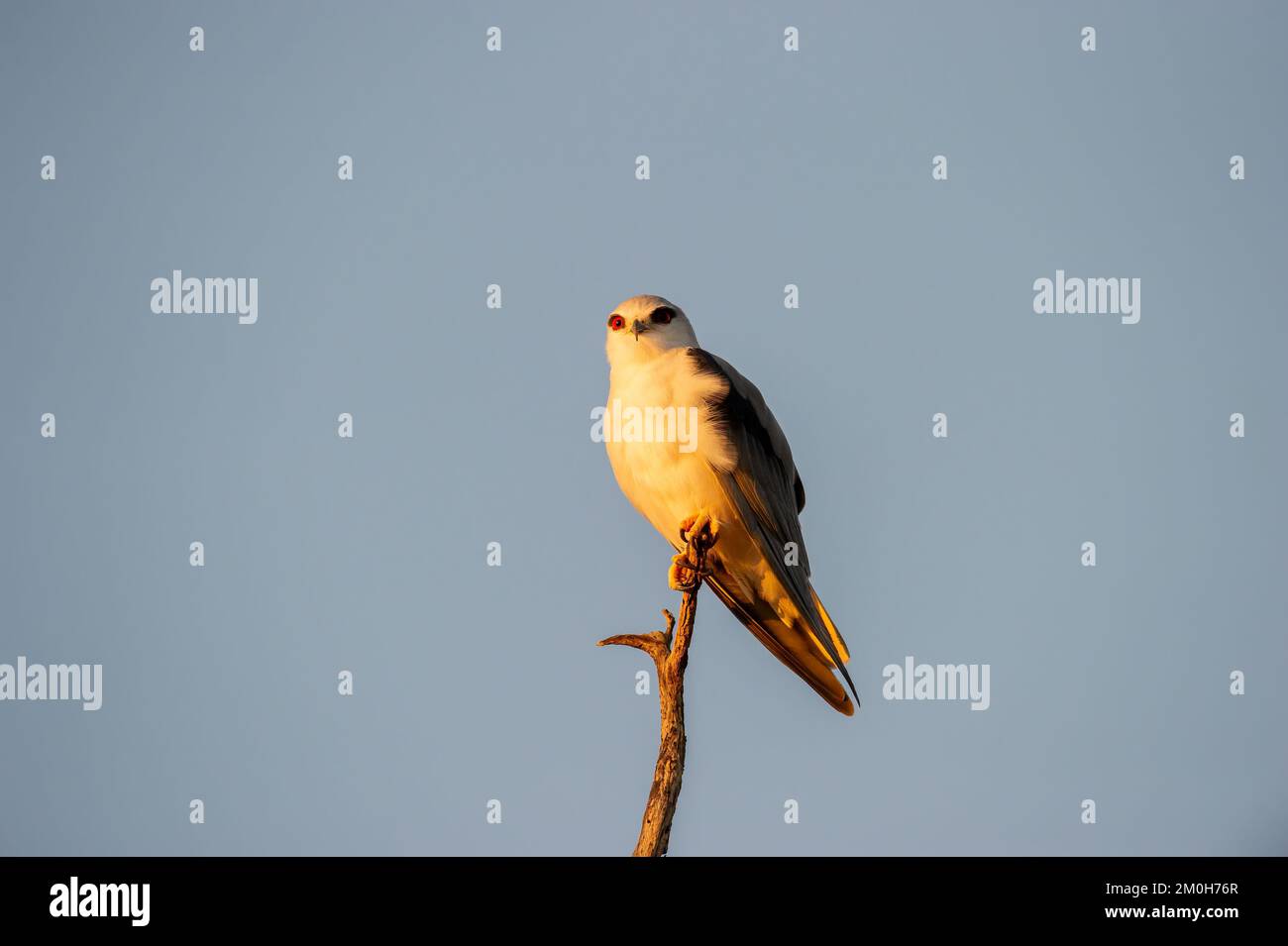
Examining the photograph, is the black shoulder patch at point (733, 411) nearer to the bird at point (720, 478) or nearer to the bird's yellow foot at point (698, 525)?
the bird at point (720, 478)

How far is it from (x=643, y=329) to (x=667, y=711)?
2.66 metres

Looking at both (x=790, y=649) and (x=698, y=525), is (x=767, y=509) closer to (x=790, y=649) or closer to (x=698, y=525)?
(x=698, y=525)

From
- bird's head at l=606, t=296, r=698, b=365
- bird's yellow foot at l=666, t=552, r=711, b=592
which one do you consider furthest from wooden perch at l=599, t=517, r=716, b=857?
bird's head at l=606, t=296, r=698, b=365

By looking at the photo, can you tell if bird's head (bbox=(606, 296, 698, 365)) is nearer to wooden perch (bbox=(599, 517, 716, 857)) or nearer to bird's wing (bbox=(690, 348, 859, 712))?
bird's wing (bbox=(690, 348, 859, 712))

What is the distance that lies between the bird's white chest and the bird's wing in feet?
0.25

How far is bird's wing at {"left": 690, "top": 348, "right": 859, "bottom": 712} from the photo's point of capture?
29.0 feet

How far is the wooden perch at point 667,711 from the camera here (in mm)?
7445

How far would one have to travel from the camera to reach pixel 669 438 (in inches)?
345

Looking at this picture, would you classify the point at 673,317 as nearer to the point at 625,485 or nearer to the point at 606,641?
the point at 625,485

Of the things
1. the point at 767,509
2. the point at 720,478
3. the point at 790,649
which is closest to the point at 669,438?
the point at 720,478

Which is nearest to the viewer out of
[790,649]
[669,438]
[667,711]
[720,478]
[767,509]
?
[667,711]

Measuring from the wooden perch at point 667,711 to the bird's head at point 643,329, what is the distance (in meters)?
1.55

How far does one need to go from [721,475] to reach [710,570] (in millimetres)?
654
